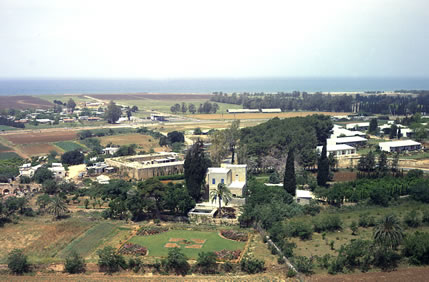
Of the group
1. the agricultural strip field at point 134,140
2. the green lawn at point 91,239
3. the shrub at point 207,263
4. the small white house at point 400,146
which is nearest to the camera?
the shrub at point 207,263

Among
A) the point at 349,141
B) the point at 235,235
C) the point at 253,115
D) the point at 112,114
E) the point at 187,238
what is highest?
the point at 349,141

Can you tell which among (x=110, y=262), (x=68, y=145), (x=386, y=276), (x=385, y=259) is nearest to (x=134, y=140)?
(x=68, y=145)

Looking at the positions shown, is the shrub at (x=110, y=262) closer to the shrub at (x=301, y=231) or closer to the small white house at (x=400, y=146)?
the shrub at (x=301, y=231)

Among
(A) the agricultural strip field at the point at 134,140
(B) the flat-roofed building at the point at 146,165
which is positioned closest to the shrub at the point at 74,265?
(B) the flat-roofed building at the point at 146,165

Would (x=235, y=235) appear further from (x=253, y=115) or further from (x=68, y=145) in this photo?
(x=253, y=115)

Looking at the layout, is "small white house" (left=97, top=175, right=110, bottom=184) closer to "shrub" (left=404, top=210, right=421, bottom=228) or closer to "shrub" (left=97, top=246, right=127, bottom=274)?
"shrub" (left=97, top=246, right=127, bottom=274)

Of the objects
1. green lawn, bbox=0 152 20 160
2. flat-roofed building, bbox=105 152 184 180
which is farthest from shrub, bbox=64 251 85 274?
green lawn, bbox=0 152 20 160
